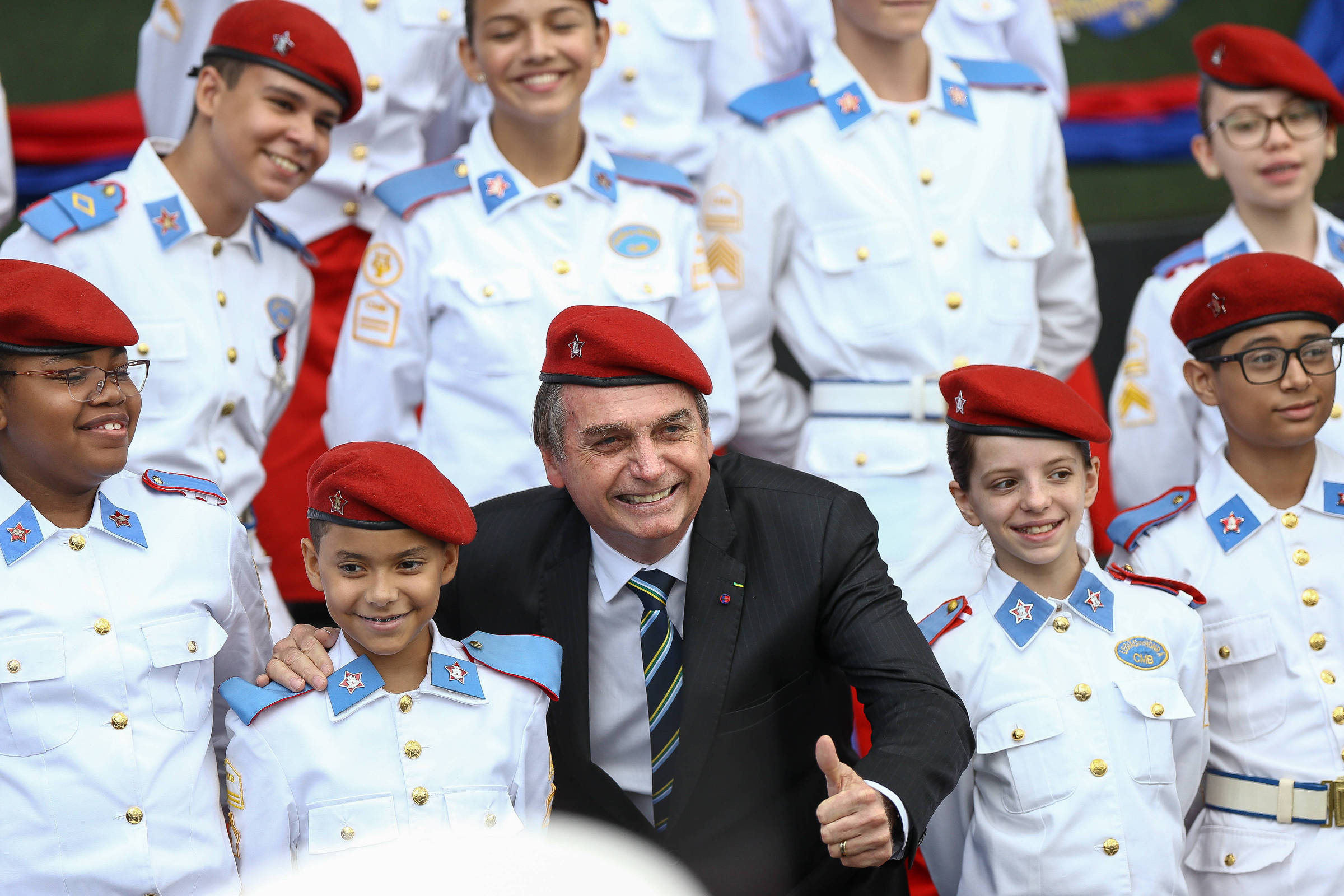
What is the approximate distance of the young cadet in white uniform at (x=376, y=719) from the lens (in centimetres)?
244

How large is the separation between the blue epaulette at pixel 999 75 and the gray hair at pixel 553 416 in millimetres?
1369

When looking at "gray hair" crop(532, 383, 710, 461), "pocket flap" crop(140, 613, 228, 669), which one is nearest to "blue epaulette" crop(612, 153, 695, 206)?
"gray hair" crop(532, 383, 710, 461)

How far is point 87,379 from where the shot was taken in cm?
253

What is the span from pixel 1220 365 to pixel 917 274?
76cm

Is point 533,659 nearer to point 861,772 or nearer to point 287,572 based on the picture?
point 861,772

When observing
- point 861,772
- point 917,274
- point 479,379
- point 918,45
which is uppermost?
point 918,45

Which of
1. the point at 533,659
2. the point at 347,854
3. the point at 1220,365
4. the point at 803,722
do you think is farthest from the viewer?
the point at 1220,365

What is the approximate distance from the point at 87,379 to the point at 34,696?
0.52m

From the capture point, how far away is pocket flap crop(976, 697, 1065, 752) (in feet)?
8.79

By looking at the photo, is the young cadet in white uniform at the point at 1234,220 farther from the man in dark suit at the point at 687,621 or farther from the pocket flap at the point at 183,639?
the pocket flap at the point at 183,639

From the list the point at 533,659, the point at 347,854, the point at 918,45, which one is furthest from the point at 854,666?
the point at 918,45

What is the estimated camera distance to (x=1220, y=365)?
3029mm

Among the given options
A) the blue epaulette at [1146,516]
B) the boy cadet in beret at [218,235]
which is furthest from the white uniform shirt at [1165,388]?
the boy cadet in beret at [218,235]

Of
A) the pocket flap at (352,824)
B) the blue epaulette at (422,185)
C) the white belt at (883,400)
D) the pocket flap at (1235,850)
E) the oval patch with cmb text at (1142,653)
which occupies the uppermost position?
the blue epaulette at (422,185)
